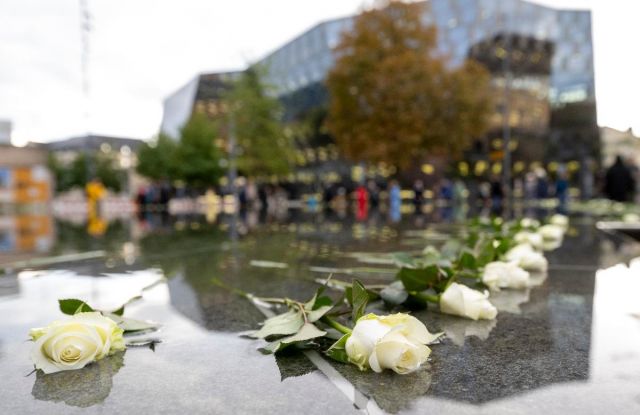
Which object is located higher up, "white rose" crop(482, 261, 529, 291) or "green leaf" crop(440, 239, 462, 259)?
"green leaf" crop(440, 239, 462, 259)

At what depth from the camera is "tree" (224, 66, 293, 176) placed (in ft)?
129

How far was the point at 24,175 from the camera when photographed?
63344 millimetres

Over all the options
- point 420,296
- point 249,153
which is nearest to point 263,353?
point 420,296

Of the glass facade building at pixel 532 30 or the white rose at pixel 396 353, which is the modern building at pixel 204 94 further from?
the white rose at pixel 396 353

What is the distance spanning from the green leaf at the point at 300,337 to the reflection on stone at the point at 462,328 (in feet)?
1.69

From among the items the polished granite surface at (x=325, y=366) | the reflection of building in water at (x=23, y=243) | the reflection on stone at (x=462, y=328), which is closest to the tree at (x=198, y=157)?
the reflection of building in water at (x=23, y=243)

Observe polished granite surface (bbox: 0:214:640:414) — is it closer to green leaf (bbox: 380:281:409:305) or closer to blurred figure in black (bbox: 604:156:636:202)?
green leaf (bbox: 380:281:409:305)

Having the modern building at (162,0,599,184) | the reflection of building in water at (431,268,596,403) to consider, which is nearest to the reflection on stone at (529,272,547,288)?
the reflection of building in water at (431,268,596,403)

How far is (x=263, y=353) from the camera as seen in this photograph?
1584mm

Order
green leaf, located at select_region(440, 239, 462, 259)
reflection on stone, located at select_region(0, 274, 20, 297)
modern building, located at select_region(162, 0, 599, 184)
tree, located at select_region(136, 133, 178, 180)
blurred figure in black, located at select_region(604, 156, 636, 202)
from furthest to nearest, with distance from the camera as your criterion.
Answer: tree, located at select_region(136, 133, 178, 180) < modern building, located at select_region(162, 0, 599, 184) < blurred figure in black, located at select_region(604, 156, 636, 202) < reflection on stone, located at select_region(0, 274, 20, 297) < green leaf, located at select_region(440, 239, 462, 259)

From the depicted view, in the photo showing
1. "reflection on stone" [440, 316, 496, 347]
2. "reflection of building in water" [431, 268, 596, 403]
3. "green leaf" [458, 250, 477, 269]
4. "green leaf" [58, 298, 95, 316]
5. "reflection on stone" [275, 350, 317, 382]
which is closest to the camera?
"reflection of building in water" [431, 268, 596, 403]

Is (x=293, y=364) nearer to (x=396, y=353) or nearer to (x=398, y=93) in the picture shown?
(x=396, y=353)

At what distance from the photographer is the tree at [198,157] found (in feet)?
147

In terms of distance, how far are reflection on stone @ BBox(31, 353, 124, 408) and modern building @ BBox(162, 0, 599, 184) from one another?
144 ft
